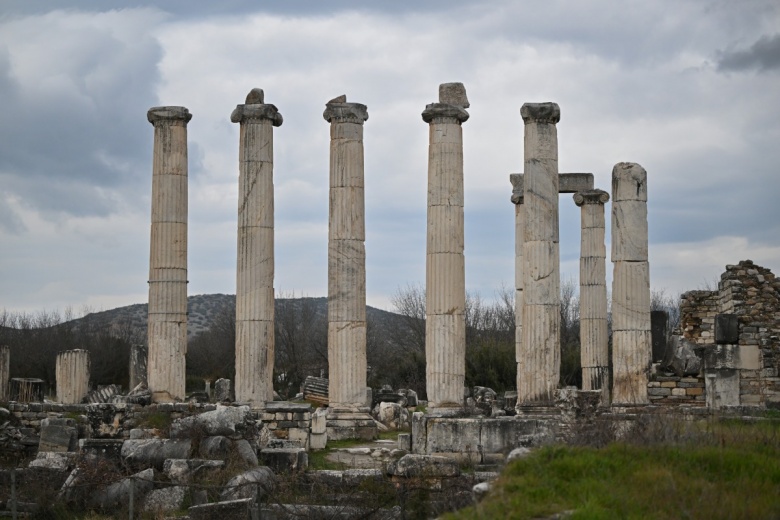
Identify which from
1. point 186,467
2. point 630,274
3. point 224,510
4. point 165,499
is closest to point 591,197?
point 630,274

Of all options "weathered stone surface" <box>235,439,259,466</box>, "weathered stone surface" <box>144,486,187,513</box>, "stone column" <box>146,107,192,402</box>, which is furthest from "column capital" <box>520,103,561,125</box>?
"weathered stone surface" <box>144,486,187,513</box>

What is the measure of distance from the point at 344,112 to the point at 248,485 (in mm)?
13085

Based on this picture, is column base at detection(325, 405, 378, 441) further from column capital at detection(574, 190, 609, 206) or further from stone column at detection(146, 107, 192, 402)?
column capital at detection(574, 190, 609, 206)

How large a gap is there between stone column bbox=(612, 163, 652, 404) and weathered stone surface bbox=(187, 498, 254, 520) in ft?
39.5

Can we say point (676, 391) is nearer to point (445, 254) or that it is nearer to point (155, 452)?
point (445, 254)

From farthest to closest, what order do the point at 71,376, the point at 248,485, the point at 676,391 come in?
the point at 71,376
the point at 676,391
the point at 248,485

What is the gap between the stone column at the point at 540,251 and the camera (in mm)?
27484

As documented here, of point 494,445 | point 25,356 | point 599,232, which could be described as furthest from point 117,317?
point 494,445

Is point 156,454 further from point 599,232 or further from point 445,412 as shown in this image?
point 599,232

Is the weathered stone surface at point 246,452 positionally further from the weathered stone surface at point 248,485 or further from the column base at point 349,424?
the column base at point 349,424

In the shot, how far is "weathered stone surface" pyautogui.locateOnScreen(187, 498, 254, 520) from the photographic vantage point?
58.5ft

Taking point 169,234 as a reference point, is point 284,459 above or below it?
below

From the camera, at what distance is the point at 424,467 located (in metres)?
19.2

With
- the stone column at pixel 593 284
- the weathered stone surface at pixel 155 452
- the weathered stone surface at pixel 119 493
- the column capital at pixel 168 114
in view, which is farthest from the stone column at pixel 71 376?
the weathered stone surface at pixel 119 493
